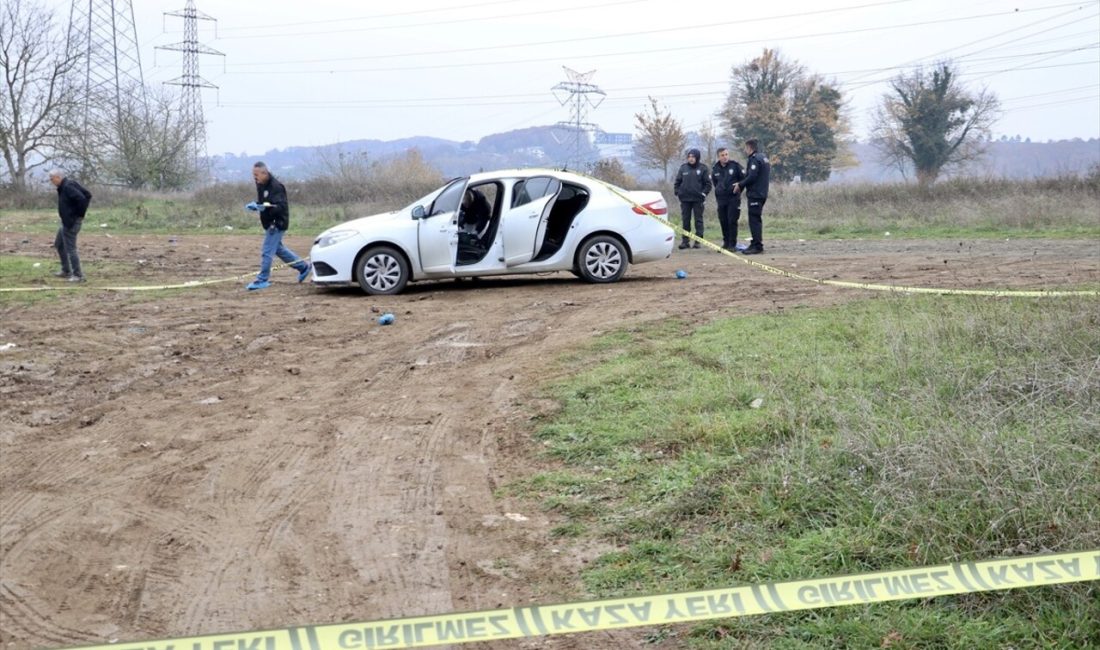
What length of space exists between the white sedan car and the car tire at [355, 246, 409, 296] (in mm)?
13

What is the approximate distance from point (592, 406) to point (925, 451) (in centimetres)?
289

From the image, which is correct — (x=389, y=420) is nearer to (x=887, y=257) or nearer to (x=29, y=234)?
(x=887, y=257)

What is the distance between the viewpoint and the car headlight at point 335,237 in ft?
45.5

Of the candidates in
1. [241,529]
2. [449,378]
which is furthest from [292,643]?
[449,378]

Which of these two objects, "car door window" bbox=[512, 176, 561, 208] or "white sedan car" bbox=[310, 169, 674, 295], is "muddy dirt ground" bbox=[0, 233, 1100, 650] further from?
"car door window" bbox=[512, 176, 561, 208]

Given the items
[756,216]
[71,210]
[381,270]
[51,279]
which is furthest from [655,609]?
[756,216]

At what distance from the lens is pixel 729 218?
1853cm

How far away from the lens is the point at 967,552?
4242mm

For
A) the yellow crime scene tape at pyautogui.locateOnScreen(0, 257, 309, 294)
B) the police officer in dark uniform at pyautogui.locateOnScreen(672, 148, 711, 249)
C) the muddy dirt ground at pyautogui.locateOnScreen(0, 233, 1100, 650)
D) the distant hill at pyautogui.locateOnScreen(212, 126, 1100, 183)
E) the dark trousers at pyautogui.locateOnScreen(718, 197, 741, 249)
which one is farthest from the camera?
the distant hill at pyautogui.locateOnScreen(212, 126, 1100, 183)

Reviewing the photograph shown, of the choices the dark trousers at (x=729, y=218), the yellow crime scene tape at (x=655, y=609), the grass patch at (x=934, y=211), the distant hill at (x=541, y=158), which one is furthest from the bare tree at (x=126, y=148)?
the yellow crime scene tape at (x=655, y=609)

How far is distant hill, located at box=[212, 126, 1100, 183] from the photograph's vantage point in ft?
101

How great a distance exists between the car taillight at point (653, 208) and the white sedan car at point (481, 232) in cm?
4

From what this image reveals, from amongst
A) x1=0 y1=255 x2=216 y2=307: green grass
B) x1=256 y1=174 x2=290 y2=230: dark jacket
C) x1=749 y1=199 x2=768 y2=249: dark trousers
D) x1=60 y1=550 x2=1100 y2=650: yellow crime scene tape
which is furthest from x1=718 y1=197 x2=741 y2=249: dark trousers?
x1=60 y1=550 x2=1100 y2=650: yellow crime scene tape

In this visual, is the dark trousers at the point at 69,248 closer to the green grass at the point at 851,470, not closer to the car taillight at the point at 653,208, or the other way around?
the car taillight at the point at 653,208
